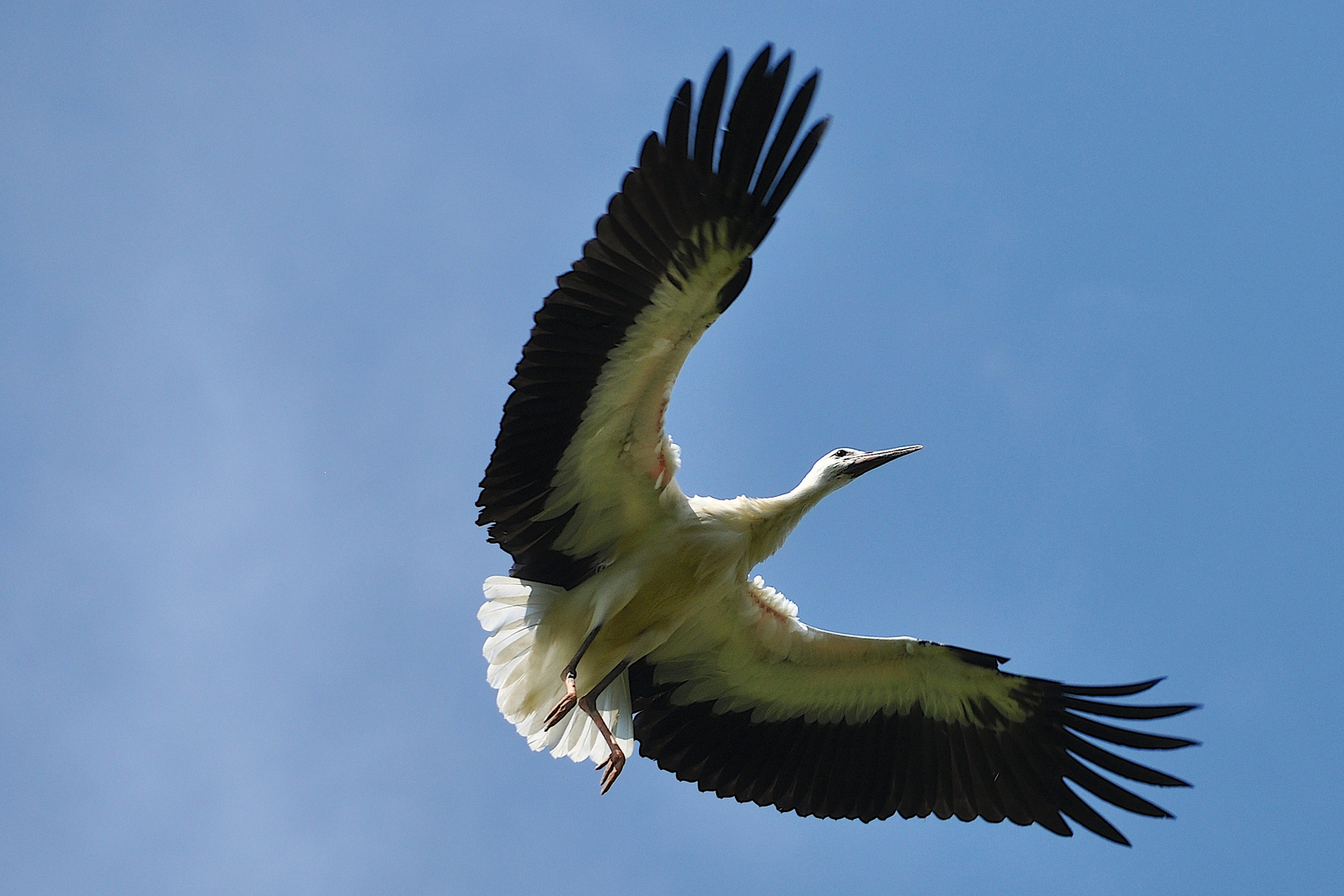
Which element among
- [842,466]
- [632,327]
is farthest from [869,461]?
[632,327]

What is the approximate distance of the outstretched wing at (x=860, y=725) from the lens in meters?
7.61

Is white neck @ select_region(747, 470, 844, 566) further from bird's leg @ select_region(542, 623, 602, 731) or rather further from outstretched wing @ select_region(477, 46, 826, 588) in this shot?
bird's leg @ select_region(542, 623, 602, 731)

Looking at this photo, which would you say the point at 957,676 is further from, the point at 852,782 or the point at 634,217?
the point at 634,217

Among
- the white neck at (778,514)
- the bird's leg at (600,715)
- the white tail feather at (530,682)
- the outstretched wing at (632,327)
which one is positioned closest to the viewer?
the outstretched wing at (632,327)

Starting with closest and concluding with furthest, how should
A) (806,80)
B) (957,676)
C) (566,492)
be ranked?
(806,80) < (566,492) < (957,676)

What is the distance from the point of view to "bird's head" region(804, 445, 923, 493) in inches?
309

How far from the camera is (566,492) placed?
7.16m

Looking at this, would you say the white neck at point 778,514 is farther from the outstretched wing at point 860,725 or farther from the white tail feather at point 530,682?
the white tail feather at point 530,682

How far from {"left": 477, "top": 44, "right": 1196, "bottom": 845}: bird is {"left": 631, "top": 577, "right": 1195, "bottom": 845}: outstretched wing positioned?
0.01 m

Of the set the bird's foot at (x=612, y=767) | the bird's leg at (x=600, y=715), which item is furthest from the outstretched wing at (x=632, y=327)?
the bird's foot at (x=612, y=767)

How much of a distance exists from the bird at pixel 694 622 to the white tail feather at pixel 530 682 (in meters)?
0.01

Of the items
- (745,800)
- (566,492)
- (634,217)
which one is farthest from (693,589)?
(634,217)

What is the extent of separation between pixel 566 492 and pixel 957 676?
268 centimetres

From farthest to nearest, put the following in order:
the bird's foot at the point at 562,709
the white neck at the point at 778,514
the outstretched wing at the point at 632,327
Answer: the white neck at the point at 778,514 < the bird's foot at the point at 562,709 < the outstretched wing at the point at 632,327
